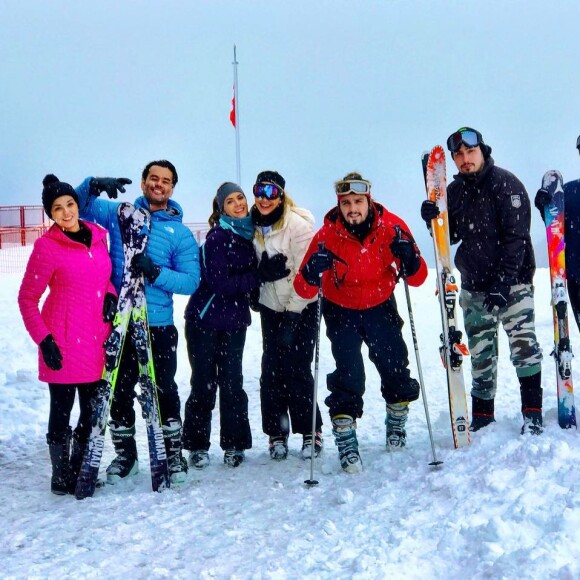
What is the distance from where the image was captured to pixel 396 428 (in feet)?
18.1

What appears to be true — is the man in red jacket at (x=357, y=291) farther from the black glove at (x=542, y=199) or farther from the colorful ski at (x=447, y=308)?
the black glove at (x=542, y=199)

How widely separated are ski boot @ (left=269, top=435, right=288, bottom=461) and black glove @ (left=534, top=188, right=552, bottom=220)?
2.88 metres

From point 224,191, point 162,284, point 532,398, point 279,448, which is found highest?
point 224,191

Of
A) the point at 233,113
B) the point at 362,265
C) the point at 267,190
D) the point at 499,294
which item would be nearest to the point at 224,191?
the point at 267,190

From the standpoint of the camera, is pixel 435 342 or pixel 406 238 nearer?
pixel 406 238

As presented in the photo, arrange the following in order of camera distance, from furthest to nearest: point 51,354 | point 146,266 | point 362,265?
point 362,265 → point 146,266 → point 51,354

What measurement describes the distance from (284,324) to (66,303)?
1716 mm

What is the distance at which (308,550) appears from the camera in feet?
12.7

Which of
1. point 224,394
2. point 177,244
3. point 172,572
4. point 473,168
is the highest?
point 473,168

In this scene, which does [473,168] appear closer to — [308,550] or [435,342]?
[308,550]

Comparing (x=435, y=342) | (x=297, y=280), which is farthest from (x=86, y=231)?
(x=435, y=342)

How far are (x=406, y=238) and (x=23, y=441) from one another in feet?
14.6

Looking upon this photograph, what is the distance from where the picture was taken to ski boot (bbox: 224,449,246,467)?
18.3 feet

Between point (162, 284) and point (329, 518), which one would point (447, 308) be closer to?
point (329, 518)
